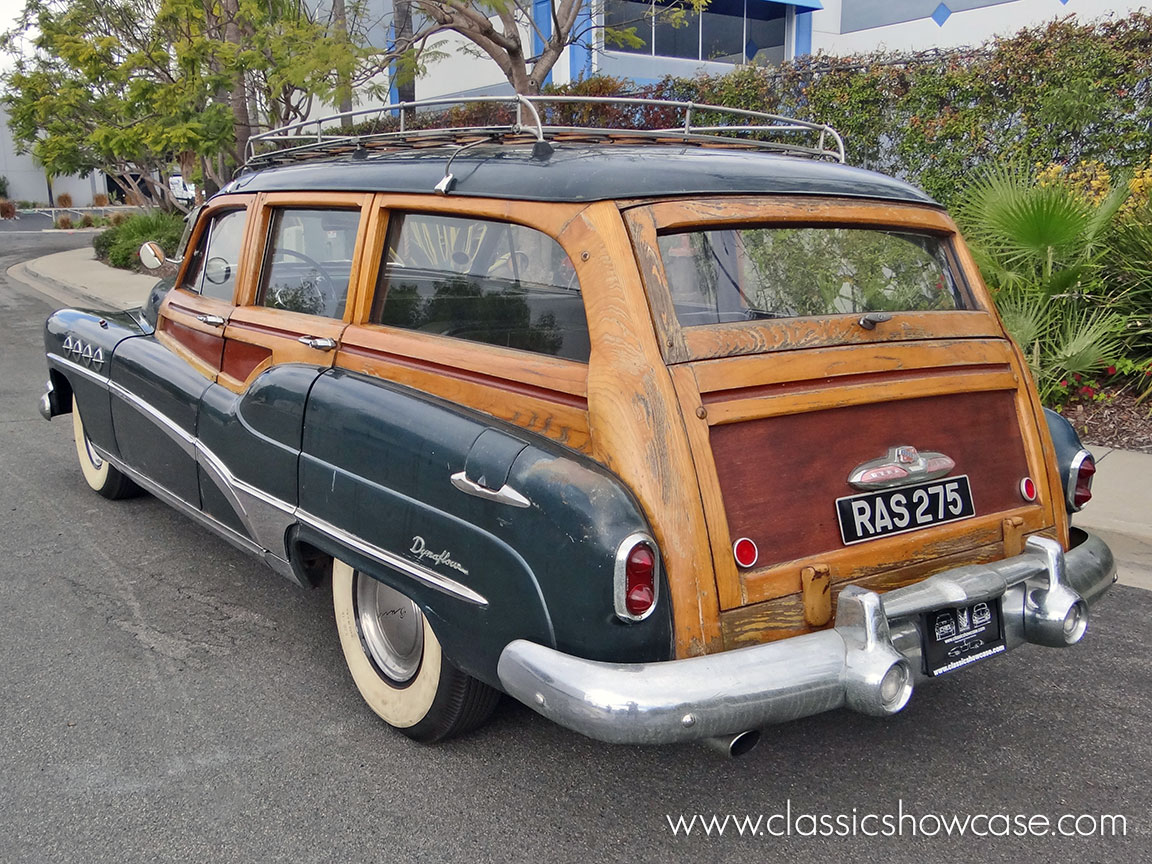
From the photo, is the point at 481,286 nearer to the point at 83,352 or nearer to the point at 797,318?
the point at 797,318

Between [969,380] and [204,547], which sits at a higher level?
[969,380]

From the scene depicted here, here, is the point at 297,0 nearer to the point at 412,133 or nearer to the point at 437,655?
the point at 412,133

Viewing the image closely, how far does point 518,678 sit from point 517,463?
544 millimetres

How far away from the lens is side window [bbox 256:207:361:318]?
3.65m

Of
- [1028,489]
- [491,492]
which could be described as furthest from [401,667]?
[1028,489]

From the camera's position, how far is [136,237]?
18.8m

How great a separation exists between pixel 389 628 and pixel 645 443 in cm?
128

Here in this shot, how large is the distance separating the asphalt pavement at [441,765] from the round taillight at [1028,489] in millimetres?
780

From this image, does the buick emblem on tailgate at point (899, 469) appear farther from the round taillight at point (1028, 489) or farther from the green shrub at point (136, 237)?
the green shrub at point (136, 237)

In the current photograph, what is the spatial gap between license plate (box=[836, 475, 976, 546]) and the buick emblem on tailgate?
30 millimetres

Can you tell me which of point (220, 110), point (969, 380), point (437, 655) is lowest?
point (437, 655)

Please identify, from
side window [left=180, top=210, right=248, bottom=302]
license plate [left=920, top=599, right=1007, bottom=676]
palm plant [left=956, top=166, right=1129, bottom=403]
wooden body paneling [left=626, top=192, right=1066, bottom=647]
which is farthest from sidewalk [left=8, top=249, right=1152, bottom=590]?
side window [left=180, top=210, right=248, bottom=302]

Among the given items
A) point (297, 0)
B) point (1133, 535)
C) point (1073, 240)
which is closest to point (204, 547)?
point (1133, 535)

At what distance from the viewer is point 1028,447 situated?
3.27 meters
